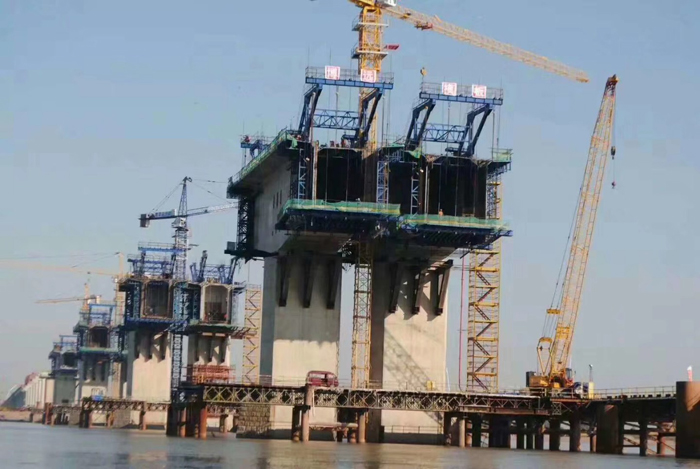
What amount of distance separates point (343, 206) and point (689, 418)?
47.0m

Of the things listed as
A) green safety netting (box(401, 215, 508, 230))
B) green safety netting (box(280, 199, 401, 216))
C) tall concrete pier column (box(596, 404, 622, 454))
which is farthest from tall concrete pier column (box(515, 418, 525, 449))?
green safety netting (box(280, 199, 401, 216))

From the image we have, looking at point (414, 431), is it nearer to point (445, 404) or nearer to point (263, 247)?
point (445, 404)

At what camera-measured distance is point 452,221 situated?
513ft

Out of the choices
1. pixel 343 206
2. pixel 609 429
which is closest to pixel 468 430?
pixel 609 429

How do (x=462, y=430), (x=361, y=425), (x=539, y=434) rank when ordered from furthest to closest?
(x=539, y=434), (x=462, y=430), (x=361, y=425)

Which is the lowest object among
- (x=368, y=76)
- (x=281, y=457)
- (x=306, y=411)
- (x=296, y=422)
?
(x=281, y=457)

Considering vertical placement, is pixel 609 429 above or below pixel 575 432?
above

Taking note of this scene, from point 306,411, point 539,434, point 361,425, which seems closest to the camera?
point 306,411

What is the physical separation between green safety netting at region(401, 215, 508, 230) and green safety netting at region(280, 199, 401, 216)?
2247mm

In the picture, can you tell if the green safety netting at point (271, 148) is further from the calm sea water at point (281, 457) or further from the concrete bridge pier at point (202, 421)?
the calm sea water at point (281, 457)

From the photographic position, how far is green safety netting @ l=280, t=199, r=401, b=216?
152 m

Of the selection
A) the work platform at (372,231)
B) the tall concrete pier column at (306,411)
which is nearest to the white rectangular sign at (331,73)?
the work platform at (372,231)

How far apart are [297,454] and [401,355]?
161 feet

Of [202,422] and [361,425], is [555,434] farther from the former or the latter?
[202,422]
